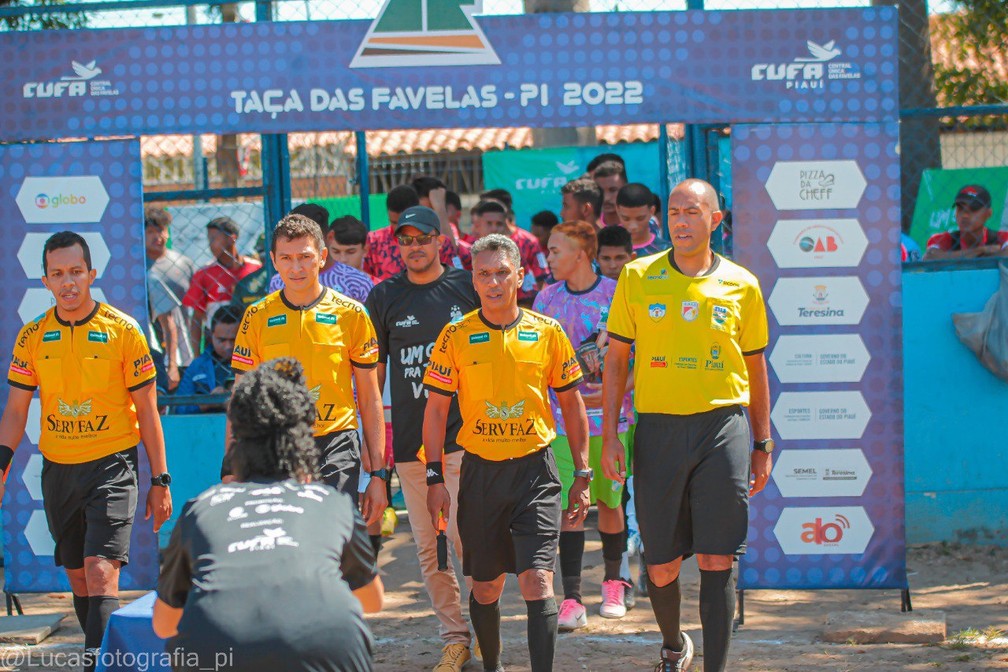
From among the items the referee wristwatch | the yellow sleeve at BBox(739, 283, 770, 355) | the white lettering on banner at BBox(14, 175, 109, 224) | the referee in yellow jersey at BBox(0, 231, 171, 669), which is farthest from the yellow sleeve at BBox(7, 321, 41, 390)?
the yellow sleeve at BBox(739, 283, 770, 355)

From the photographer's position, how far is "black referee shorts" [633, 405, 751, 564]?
15.8ft

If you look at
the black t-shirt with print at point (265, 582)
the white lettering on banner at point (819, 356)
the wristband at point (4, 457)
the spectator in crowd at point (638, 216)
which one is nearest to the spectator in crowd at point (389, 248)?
the spectator in crowd at point (638, 216)

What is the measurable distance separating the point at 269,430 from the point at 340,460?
192cm

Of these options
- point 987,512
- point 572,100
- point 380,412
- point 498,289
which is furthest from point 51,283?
point 987,512

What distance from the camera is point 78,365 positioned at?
5.18 metres

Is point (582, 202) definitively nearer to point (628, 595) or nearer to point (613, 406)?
point (628, 595)

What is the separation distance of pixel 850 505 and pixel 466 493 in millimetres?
2226

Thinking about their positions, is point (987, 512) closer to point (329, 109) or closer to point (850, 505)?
point (850, 505)

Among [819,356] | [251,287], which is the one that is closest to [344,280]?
[251,287]

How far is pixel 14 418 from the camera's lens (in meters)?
5.26

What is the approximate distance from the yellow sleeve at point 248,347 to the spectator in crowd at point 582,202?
10.4 ft

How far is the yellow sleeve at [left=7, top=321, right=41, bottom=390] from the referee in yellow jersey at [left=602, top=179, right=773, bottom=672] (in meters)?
2.56

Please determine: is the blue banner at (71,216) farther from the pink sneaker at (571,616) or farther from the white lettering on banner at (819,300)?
the white lettering on banner at (819,300)

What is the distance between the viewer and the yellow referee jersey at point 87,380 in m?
5.17
